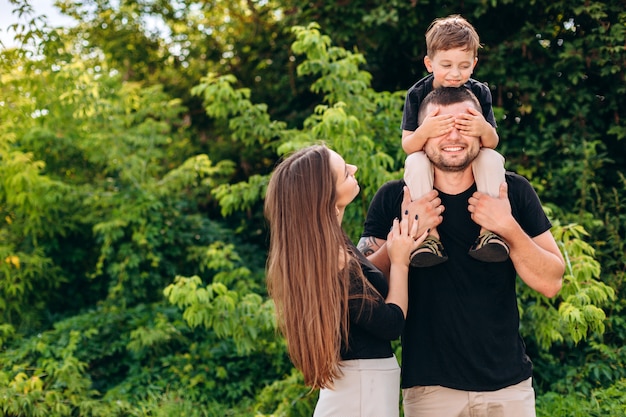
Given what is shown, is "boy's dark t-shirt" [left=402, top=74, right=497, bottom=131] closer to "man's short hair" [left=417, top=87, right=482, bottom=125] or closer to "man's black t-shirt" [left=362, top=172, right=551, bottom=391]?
"man's short hair" [left=417, top=87, right=482, bottom=125]

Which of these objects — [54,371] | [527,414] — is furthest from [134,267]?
[527,414]

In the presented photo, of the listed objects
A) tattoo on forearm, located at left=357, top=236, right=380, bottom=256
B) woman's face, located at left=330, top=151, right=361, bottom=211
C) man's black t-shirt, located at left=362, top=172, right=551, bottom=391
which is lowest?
man's black t-shirt, located at left=362, top=172, right=551, bottom=391

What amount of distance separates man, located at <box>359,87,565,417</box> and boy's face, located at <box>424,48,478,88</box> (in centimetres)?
15

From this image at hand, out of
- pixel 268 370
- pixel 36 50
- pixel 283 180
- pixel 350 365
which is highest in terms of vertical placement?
pixel 36 50

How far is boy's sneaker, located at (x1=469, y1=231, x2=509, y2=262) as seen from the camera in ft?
7.75

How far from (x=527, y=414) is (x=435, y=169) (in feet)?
2.83

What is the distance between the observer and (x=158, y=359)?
5.71 meters

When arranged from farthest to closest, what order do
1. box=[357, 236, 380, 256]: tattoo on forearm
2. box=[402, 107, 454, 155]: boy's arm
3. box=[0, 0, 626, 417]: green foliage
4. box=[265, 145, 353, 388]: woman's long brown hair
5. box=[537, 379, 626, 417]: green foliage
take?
box=[0, 0, 626, 417]: green foliage < box=[537, 379, 626, 417]: green foliage < box=[357, 236, 380, 256]: tattoo on forearm < box=[402, 107, 454, 155]: boy's arm < box=[265, 145, 353, 388]: woman's long brown hair

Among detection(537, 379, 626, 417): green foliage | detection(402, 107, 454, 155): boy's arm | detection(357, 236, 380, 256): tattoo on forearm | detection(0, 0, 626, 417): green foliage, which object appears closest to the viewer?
detection(402, 107, 454, 155): boy's arm

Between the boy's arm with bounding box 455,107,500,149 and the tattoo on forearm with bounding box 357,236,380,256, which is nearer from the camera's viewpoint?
the boy's arm with bounding box 455,107,500,149

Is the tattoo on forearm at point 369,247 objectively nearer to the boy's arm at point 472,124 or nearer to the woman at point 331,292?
the woman at point 331,292

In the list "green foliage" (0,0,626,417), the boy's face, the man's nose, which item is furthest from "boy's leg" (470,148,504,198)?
"green foliage" (0,0,626,417)

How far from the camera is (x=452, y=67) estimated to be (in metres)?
2.75

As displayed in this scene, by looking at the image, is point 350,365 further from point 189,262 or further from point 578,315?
point 189,262
